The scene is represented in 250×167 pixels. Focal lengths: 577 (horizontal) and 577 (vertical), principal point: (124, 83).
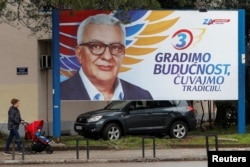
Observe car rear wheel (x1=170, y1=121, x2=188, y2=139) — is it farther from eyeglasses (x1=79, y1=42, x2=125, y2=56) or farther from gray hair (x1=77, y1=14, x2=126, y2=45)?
→ gray hair (x1=77, y1=14, x2=126, y2=45)

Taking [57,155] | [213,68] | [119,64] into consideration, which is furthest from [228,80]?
[57,155]

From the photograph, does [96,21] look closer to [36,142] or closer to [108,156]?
[36,142]

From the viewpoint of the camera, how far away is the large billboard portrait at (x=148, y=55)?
64.1ft

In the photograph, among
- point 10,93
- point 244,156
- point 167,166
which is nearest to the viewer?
point 244,156

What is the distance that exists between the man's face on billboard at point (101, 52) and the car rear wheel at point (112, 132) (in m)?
1.54

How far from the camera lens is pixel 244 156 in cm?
489

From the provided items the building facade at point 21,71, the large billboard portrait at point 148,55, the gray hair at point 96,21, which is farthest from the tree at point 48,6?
the building facade at point 21,71

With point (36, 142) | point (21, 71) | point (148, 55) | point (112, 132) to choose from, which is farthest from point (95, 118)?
point (21, 71)

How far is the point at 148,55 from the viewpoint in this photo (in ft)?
65.2

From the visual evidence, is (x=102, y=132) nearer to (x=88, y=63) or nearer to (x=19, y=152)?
(x=88, y=63)

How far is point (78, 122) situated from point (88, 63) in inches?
90.8

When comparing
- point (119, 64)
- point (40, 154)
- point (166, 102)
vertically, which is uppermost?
point (119, 64)

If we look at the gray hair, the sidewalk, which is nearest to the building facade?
the gray hair

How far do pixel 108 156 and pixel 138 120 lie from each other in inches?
171
